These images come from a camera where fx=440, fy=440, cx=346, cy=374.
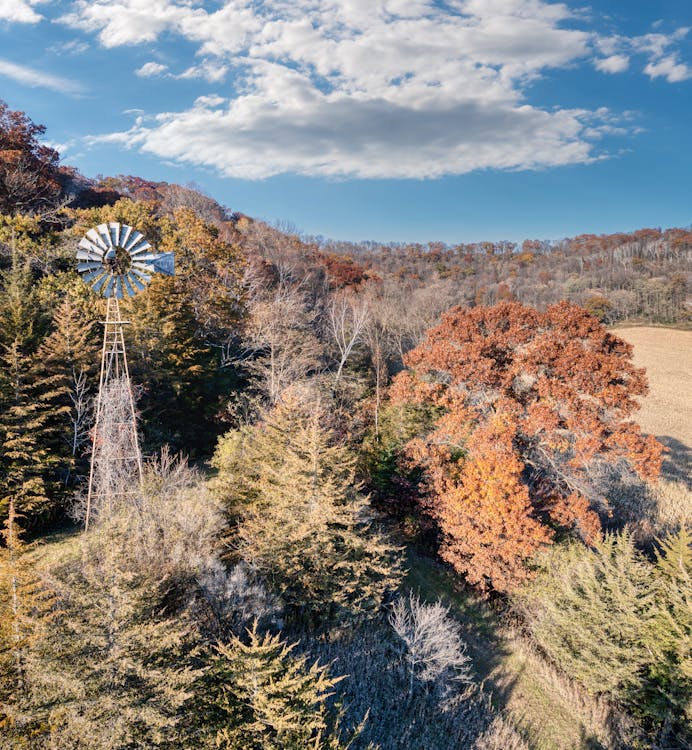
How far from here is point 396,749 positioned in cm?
896

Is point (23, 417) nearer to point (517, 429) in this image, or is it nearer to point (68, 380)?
point (68, 380)

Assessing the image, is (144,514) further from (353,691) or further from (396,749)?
(396,749)

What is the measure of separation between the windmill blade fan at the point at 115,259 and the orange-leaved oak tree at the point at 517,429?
1011cm

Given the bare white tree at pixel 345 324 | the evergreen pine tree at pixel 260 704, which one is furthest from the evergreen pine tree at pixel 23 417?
the bare white tree at pixel 345 324

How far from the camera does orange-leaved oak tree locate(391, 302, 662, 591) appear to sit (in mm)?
14328

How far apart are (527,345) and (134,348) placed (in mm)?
17067

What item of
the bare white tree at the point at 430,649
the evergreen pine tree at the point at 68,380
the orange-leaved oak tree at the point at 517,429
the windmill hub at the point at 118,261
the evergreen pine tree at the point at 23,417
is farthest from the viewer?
the evergreen pine tree at the point at 68,380

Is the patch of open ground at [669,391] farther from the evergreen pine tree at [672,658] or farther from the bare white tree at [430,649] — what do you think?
the bare white tree at [430,649]

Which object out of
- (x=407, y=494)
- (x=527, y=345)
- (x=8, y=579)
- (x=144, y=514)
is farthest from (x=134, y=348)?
(x=527, y=345)

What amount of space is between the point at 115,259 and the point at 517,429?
14.5 metres

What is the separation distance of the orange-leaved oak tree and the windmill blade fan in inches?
398

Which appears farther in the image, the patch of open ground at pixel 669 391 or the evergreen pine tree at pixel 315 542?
the patch of open ground at pixel 669 391

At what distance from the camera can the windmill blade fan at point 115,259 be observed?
1172 centimetres

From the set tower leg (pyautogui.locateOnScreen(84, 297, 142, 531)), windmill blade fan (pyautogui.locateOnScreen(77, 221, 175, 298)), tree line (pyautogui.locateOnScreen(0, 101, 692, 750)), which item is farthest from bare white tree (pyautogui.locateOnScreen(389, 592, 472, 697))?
windmill blade fan (pyautogui.locateOnScreen(77, 221, 175, 298))
